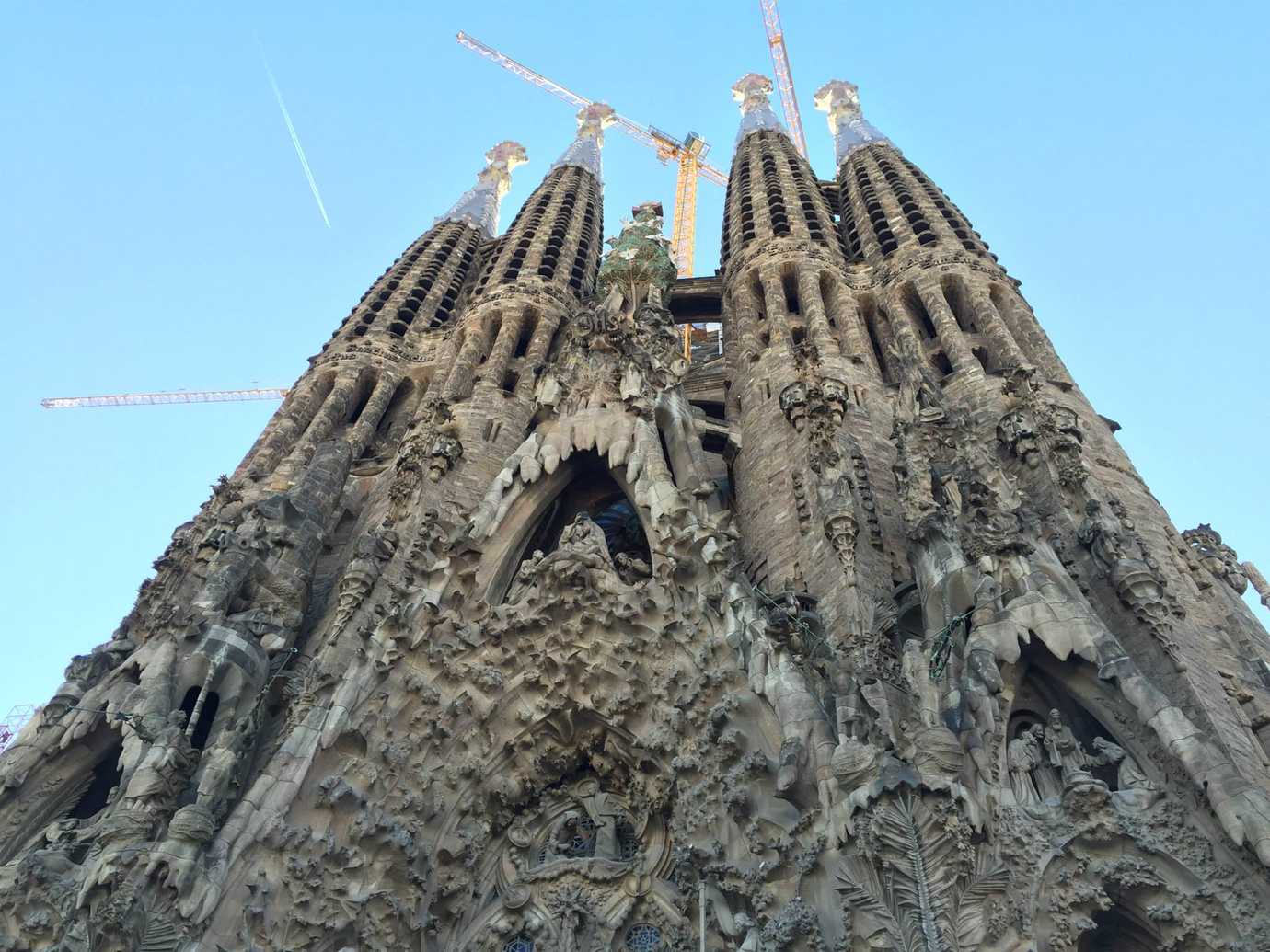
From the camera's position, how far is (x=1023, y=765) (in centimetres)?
994

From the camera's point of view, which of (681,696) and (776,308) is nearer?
(681,696)

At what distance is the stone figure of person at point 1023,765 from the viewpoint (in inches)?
384

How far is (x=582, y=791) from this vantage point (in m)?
13.0

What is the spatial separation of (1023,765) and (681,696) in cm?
347

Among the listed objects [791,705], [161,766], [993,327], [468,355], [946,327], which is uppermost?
[468,355]

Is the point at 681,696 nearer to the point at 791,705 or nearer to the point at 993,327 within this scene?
the point at 791,705

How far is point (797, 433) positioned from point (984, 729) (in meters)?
8.17

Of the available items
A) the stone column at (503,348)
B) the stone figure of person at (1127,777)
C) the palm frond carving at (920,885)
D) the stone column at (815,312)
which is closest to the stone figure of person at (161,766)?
the palm frond carving at (920,885)

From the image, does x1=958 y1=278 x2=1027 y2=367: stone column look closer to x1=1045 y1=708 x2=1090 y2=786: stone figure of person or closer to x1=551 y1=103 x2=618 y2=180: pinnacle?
x1=1045 y1=708 x2=1090 y2=786: stone figure of person

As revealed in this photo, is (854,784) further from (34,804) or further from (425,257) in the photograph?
(425,257)

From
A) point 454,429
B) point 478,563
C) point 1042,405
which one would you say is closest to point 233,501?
point 454,429

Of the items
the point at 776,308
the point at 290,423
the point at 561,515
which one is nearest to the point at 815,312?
the point at 776,308

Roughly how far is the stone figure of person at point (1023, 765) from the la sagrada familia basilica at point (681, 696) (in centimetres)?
3

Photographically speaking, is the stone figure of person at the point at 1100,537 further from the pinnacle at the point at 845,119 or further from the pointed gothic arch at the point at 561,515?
the pinnacle at the point at 845,119
